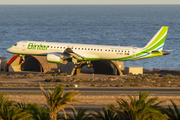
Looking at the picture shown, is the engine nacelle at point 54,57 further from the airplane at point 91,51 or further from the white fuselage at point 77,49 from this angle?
the white fuselage at point 77,49

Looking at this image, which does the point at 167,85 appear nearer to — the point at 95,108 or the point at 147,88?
the point at 147,88

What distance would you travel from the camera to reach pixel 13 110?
33344 mm

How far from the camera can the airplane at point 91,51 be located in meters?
72.2

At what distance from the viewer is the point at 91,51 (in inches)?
2891

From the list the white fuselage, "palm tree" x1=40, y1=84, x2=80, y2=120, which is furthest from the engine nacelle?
"palm tree" x1=40, y1=84, x2=80, y2=120

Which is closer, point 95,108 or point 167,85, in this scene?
point 95,108

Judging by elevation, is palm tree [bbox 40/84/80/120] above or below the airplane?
below

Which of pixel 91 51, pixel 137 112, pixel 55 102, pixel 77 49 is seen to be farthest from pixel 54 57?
pixel 137 112

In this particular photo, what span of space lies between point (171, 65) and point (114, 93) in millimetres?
85221

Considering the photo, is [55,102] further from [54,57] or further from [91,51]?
[91,51]

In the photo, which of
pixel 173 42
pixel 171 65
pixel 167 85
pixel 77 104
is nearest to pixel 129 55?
pixel 167 85

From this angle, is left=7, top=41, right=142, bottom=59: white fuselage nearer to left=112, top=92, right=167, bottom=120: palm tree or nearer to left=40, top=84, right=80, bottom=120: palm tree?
left=40, top=84, right=80, bottom=120: palm tree

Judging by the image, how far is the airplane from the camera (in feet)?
237

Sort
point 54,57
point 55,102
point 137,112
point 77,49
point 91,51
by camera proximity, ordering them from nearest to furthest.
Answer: point 137,112
point 55,102
point 54,57
point 91,51
point 77,49
